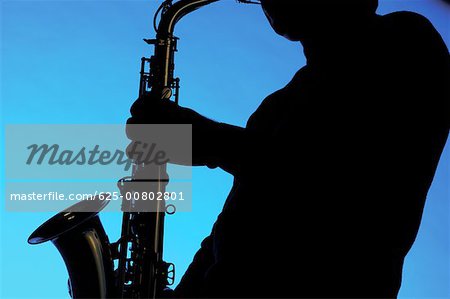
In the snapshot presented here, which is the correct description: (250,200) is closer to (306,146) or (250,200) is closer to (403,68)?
(306,146)

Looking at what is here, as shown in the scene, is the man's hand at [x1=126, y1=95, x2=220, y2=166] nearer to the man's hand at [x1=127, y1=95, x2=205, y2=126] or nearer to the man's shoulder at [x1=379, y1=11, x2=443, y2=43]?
the man's hand at [x1=127, y1=95, x2=205, y2=126]

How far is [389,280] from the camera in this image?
0.96 metres

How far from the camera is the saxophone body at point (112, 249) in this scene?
1.94m

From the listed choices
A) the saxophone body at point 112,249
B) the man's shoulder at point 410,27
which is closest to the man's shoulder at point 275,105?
the man's shoulder at point 410,27

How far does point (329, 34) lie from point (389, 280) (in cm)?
48

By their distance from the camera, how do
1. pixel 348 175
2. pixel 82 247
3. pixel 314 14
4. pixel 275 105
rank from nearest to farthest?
1. pixel 348 175
2. pixel 314 14
3. pixel 275 105
4. pixel 82 247

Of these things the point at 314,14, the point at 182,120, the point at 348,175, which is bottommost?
the point at 348,175

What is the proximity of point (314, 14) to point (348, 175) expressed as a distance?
0.36 metres

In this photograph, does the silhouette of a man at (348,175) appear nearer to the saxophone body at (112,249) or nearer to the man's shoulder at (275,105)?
the man's shoulder at (275,105)

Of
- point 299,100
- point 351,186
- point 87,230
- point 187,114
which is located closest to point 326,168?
point 351,186

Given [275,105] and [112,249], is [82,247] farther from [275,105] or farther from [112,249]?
[275,105]

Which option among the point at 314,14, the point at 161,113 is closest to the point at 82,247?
the point at 161,113

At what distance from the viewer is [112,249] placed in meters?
2.09

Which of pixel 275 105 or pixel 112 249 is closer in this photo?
pixel 275 105
